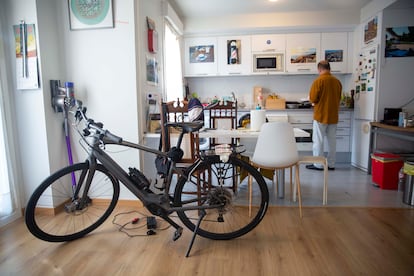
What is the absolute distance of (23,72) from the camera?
7.52 feet

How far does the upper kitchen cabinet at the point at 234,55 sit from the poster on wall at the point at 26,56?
317 centimetres

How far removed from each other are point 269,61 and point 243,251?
378cm

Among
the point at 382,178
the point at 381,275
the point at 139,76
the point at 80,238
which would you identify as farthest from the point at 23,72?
the point at 382,178

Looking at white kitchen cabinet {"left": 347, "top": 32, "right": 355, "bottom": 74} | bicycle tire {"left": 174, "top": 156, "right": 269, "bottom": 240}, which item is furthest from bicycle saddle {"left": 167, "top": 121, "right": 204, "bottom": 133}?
white kitchen cabinet {"left": 347, "top": 32, "right": 355, "bottom": 74}

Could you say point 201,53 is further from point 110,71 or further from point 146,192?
point 146,192

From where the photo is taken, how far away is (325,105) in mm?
3809

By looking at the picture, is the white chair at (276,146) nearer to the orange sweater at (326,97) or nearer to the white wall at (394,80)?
the orange sweater at (326,97)

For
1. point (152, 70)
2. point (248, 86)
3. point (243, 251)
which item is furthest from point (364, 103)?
point (243, 251)

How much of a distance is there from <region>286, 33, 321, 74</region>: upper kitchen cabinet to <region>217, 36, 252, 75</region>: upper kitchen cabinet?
723 mm

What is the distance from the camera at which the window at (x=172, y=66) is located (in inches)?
153

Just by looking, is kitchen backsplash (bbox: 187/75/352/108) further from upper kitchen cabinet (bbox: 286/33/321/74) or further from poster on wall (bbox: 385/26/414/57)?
poster on wall (bbox: 385/26/414/57)

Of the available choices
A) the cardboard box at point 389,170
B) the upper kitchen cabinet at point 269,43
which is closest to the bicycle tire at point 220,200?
the cardboard box at point 389,170

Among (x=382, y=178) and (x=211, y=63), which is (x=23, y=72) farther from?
(x=382, y=178)

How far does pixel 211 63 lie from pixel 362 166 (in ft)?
9.98
